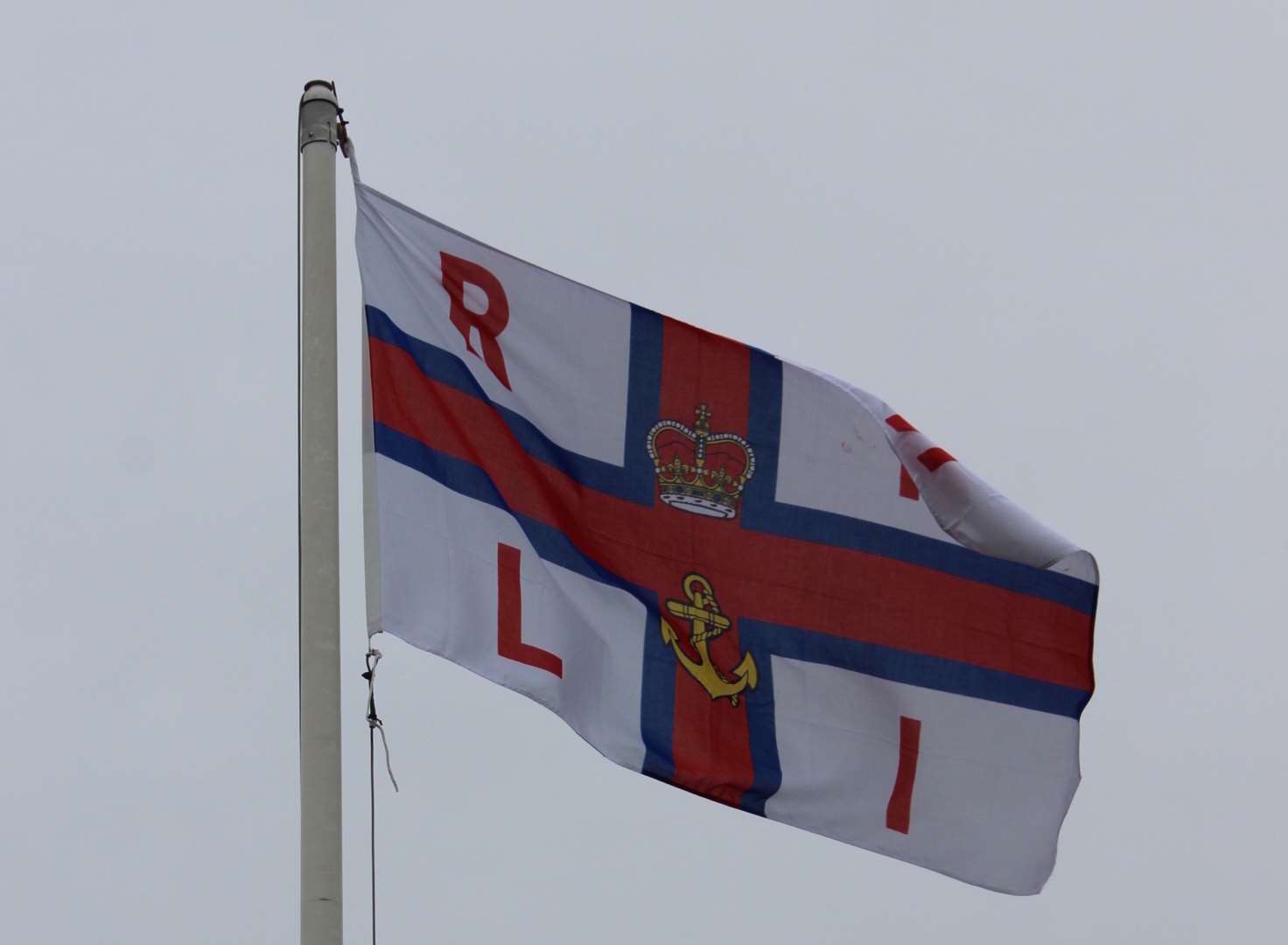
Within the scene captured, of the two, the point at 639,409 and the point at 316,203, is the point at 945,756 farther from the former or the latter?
the point at 316,203

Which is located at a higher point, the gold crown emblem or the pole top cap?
the pole top cap

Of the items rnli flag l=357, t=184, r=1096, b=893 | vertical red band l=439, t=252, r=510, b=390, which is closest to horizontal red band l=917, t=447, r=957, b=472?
rnli flag l=357, t=184, r=1096, b=893

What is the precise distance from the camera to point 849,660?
1089 centimetres

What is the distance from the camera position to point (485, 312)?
10.5 metres

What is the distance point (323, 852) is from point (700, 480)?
3362mm

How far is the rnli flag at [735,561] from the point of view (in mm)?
10312

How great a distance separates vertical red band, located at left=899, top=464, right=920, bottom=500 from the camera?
11.1 meters

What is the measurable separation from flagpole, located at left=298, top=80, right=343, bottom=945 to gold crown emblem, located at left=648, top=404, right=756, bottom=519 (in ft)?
7.59

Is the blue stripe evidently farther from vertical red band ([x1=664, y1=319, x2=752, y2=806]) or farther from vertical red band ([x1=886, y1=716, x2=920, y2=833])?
vertical red band ([x1=886, y1=716, x2=920, y2=833])

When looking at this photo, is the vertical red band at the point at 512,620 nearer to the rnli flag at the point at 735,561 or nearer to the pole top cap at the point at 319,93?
the rnli flag at the point at 735,561

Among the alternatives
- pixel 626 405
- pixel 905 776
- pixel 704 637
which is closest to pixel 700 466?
pixel 626 405

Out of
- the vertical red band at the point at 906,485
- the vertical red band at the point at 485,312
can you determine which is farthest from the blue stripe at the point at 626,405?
the vertical red band at the point at 906,485

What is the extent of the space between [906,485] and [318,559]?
12.4 ft

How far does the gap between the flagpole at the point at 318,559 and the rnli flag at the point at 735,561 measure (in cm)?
92
